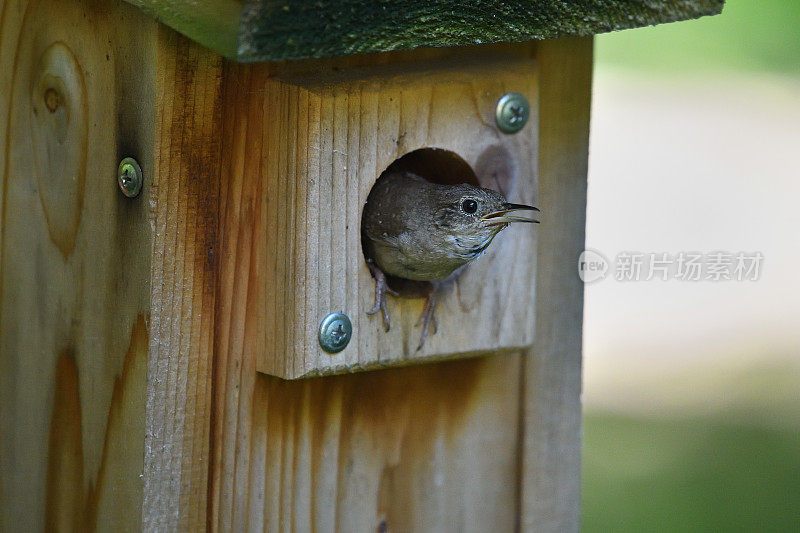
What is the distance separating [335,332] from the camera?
7.00ft

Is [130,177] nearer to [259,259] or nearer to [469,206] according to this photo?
[259,259]

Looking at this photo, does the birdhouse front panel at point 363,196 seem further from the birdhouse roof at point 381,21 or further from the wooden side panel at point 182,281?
the birdhouse roof at point 381,21

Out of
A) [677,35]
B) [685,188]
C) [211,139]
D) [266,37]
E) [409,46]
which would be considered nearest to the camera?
[266,37]

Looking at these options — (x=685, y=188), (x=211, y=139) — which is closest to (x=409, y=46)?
(x=211, y=139)

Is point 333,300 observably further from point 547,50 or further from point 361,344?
point 547,50

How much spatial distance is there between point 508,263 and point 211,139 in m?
0.70

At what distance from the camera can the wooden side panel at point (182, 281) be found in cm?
201

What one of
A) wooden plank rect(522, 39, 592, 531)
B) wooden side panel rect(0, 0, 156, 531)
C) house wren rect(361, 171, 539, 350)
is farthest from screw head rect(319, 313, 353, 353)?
wooden plank rect(522, 39, 592, 531)

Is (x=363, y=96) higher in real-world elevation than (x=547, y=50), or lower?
lower

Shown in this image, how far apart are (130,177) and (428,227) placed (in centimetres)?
67

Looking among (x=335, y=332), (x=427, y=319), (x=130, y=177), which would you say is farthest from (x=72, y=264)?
(x=427, y=319)

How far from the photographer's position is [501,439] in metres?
2.64

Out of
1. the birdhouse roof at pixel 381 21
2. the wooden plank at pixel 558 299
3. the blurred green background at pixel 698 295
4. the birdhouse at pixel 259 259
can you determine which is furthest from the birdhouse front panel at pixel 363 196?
the blurred green background at pixel 698 295

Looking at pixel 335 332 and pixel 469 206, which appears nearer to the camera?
pixel 335 332
